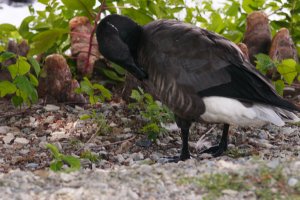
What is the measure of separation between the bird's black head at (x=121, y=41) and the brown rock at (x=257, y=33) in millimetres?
3102

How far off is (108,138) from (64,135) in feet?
1.95

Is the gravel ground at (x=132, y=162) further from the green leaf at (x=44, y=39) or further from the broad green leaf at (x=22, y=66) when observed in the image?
the green leaf at (x=44, y=39)

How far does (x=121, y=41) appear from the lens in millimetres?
3703

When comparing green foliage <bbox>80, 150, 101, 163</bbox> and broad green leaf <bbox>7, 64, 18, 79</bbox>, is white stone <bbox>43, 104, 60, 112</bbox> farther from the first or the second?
green foliage <bbox>80, 150, 101, 163</bbox>

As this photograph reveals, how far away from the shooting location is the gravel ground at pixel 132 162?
6.58ft

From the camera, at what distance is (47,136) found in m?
4.21

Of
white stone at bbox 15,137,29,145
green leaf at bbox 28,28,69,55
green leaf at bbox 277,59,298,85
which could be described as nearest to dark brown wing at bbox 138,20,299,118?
green leaf at bbox 277,59,298,85

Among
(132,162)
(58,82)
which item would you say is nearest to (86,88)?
(58,82)

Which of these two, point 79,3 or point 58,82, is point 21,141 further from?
point 79,3

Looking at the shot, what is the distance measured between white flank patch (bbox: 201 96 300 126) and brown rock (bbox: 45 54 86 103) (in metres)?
2.66

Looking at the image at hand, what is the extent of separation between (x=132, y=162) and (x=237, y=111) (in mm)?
1227

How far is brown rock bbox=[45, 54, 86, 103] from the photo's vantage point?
5035mm

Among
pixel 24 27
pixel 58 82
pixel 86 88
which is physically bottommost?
pixel 58 82

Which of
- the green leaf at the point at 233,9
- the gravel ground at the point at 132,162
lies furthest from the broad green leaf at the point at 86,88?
the green leaf at the point at 233,9
